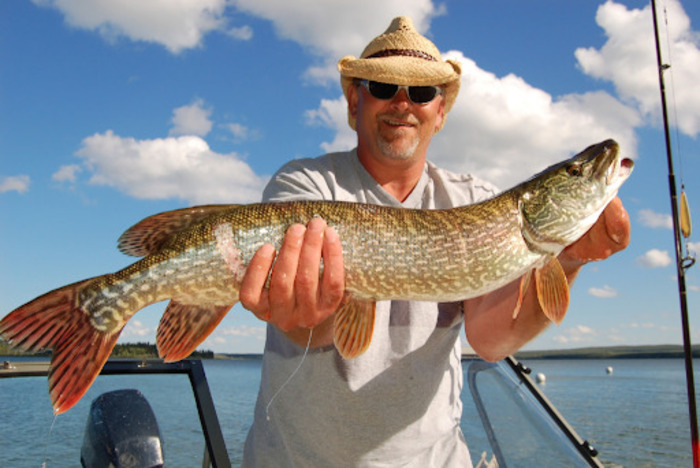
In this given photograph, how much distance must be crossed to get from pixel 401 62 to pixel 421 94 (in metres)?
0.22

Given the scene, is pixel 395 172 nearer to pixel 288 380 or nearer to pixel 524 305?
pixel 524 305

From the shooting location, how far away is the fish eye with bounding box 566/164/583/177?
256cm

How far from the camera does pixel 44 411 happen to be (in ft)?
11.4

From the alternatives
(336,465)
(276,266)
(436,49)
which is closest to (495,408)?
(336,465)

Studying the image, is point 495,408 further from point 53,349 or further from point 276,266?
point 53,349

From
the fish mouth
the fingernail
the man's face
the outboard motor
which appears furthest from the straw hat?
the outboard motor

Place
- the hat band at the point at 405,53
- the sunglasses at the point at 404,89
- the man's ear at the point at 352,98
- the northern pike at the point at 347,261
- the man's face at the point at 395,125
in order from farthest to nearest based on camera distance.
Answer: the man's ear at the point at 352,98 → the hat band at the point at 405,53 → the sunglasses at the point at 404,89 → the man's face at the point at 395,125 → the northern pike at the point at 347,261

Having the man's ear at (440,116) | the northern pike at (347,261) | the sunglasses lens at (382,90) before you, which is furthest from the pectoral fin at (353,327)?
the man's ear at (440,116)

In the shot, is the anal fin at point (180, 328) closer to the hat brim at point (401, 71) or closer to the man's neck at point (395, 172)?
the man's neck at point (395, 172)

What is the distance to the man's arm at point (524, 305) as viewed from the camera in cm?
246

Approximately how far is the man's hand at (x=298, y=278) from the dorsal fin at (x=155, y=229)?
36 centimetres

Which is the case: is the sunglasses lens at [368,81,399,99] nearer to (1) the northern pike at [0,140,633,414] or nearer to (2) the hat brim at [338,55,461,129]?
(2) the hat brim at [338,55,461,129]

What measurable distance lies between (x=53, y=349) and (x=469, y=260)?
1.75 meters

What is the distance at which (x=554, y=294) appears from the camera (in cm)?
242
